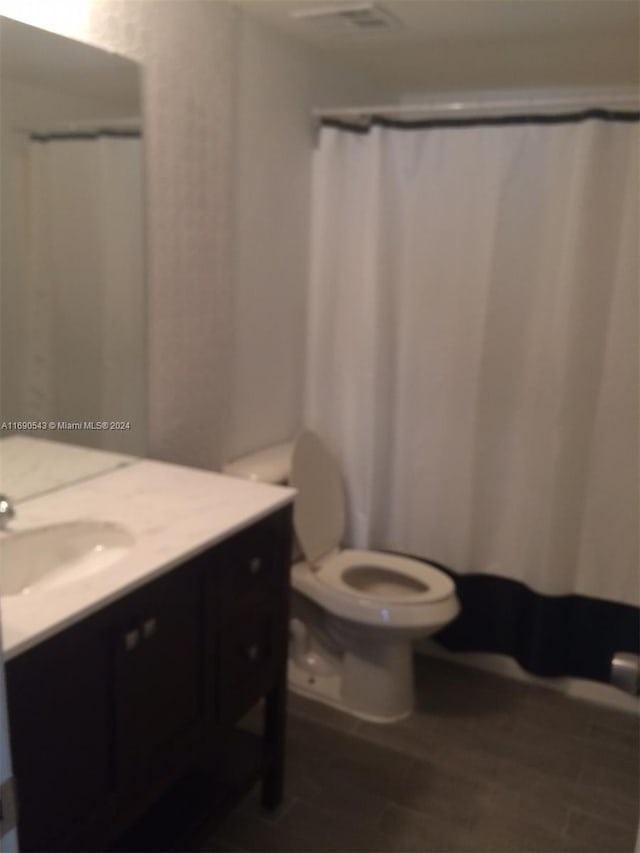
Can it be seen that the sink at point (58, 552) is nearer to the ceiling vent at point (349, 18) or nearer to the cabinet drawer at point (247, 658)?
the cabinet drawer at point (247, 658)

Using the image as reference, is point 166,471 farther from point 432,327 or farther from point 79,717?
point 432,327

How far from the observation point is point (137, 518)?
1675 mm

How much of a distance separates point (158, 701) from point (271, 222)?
158cm

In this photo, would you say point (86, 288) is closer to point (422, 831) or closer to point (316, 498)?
point (316, 498)

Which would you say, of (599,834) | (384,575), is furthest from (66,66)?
(599,834)

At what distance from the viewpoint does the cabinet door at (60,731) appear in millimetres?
1181

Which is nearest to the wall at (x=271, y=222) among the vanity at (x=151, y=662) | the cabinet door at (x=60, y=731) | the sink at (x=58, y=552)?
the vanity at (x=151, y=662)

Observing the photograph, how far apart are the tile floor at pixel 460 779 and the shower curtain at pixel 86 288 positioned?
42.3 inches

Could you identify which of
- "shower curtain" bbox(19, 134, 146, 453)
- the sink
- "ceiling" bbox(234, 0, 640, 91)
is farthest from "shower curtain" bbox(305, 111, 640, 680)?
the sink

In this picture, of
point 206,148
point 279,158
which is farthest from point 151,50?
point 279,158

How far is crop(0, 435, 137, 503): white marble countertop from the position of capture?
5.67ft

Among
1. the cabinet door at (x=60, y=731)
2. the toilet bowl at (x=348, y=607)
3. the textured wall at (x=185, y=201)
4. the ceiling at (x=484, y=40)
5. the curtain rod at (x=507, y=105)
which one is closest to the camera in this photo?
the cabinet door at (x=60, y=731)

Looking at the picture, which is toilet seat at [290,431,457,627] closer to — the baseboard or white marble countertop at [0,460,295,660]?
the baseboard

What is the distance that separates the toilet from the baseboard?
388 mm
